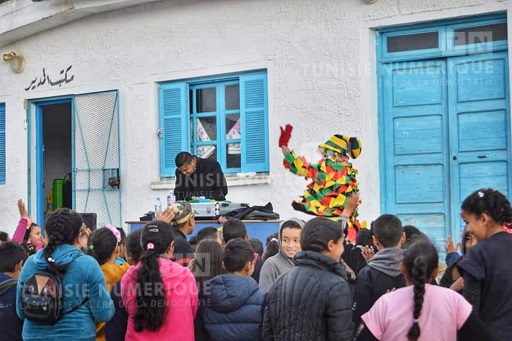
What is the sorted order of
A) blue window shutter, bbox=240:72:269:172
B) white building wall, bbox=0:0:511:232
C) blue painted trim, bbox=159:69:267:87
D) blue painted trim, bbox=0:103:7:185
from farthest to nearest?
blue painted trim, bbox=0:103:7:185, blue painted trim, bbox=159:69:267:87, blue window shutter, bbox=240:72:269:172, white building wall, bbox=0:0:511:232

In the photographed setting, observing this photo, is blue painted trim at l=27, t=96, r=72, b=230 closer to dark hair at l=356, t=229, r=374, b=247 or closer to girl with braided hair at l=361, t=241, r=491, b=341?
dark hair at l=356, t=229, r=374, b=247

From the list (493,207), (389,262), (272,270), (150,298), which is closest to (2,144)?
(272,270)

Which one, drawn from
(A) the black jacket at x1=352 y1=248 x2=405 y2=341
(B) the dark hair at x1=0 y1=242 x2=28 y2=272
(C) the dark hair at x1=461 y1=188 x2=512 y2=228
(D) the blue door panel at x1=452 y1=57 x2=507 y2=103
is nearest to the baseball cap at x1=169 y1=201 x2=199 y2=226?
(B) the dark hair at x1=0 y1=242 x2=28 y2=272

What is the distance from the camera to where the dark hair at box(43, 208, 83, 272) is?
4723 millimetres

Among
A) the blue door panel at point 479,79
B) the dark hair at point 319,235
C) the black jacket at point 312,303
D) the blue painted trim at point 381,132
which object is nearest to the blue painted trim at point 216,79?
the blue painted trim at point 381,132

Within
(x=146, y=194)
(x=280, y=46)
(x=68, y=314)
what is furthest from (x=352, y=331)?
(x=146, y=194)

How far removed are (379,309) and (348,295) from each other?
0.21 meters

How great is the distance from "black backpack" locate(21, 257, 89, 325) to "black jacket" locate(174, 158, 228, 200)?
4.76 metres

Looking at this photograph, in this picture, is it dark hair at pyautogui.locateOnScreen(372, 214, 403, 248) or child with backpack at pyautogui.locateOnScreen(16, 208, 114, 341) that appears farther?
dark hair at pyautogui.locateOnScreen(372, 214, 403, 248)

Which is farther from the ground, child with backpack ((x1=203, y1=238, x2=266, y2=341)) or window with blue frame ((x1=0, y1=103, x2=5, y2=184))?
window with blue frame ((x1=0, y1=103, x2=5, y2=184))

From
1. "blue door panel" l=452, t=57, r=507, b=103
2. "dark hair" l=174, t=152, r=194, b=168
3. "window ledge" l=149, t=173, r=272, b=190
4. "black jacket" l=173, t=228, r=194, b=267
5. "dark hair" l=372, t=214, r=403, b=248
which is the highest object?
"blue door panel" l=452, t=57, r=507, b=103

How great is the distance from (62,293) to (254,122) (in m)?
6.35

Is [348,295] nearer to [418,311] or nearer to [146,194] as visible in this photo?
[418,311]

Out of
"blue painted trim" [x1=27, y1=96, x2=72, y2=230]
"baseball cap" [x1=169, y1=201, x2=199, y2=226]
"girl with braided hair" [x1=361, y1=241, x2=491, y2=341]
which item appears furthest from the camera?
"blue painted trim" [x1=27, y1=96, x2=72, y2=230]
